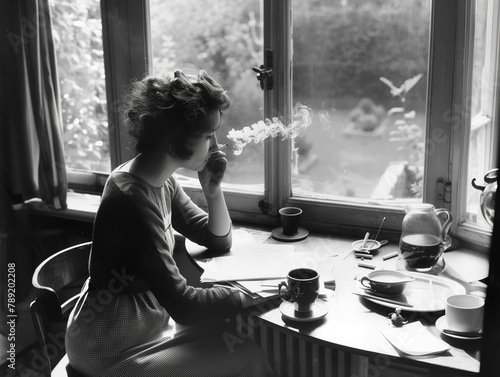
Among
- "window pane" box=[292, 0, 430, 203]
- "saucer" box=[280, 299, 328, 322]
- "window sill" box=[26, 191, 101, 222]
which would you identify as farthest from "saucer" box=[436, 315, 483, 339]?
"window sill" box=[26, 191, 101, 222]

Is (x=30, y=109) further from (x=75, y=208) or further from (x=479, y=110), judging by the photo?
(x=479, y=110)

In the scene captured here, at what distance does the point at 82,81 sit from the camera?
2.50 m

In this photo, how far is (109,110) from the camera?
2414 millimetres

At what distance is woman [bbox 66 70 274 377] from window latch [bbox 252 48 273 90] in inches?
17.8

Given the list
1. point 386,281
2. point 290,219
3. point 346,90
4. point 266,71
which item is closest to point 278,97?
point 266,71

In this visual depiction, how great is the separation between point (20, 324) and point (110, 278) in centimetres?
142

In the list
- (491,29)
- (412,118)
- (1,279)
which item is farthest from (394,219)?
(1,279)

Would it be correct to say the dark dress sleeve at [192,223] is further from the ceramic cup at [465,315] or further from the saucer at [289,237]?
the ceramic cup at [465,315]

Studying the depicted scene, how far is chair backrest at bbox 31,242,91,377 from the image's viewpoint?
56.6 inches

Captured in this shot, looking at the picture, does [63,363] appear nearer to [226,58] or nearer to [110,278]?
[110,278]

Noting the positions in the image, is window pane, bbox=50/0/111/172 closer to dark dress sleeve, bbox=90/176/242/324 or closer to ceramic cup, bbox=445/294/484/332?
dark dress sleeve, bbox=90/176/242/324

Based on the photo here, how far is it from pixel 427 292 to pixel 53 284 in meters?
1.07

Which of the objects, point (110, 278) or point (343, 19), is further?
point (343, 19)

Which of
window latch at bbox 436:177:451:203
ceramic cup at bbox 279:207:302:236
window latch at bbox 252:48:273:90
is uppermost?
window latch at bbox 252:48:273:90
